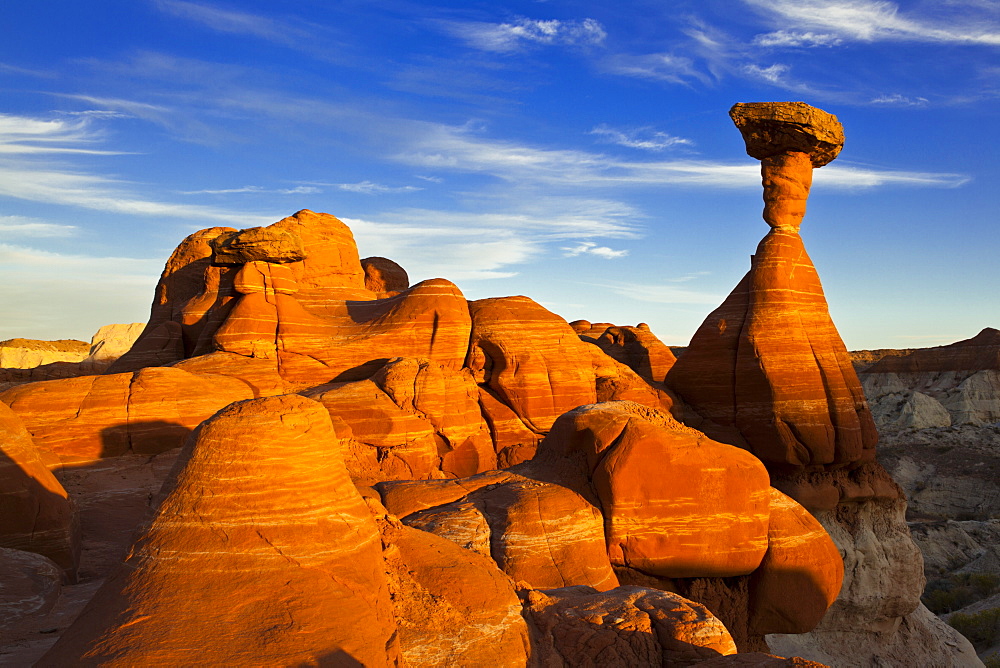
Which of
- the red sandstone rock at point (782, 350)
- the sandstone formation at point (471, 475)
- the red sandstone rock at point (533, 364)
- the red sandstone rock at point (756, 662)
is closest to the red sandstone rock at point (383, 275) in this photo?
the sandstone formation at point (471, 475)

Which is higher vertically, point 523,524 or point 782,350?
point 782,350

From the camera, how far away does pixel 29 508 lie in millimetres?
7984

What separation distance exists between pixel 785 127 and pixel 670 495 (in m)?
14.5

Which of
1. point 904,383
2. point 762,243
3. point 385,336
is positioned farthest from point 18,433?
point 904,383

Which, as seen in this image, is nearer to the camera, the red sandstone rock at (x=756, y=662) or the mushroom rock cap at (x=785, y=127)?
the red sandstone rock at (x=756, y=662)

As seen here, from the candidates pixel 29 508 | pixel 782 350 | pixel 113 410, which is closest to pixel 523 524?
pixel 29 508

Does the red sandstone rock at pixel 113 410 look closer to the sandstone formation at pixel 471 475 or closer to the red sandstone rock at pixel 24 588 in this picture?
the sandstone formation at pixel 471 475

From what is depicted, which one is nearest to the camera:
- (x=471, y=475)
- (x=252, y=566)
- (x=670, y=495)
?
(x=252, y=566)

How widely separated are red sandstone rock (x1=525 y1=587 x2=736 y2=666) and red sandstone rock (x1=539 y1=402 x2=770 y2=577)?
3.00m

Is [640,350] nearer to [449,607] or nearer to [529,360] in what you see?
[529,360]

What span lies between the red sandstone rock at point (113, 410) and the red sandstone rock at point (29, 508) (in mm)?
4143

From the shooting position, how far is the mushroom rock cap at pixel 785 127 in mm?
20141

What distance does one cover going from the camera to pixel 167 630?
13.4ft

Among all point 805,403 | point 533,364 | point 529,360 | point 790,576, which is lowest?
point 790,576
